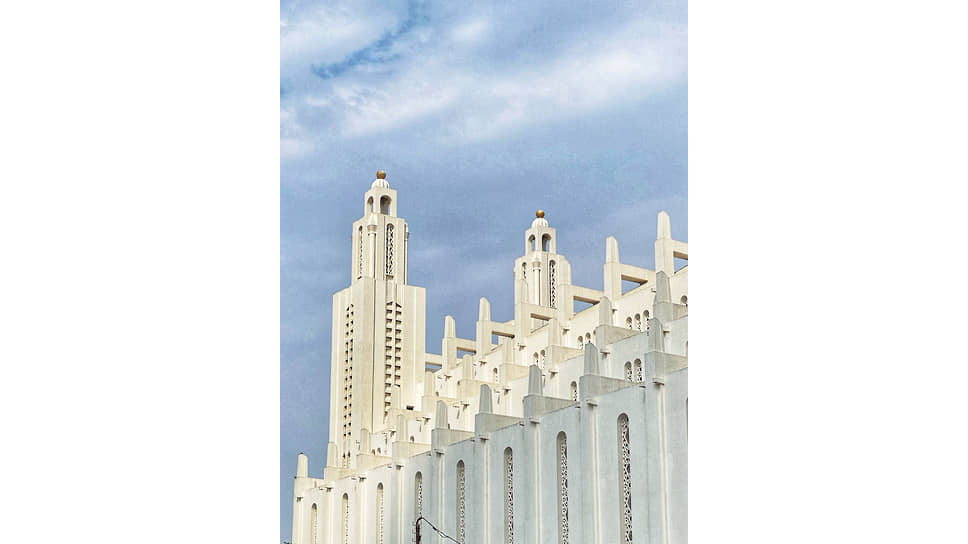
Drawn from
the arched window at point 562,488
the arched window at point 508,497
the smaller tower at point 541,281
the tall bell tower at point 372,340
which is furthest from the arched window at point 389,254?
the arched window at point 562,488

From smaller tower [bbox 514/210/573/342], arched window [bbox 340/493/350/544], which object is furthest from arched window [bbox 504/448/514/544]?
arched window [bbox 340/493/350/544]

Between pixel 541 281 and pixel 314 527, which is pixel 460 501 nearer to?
pixel 314 527

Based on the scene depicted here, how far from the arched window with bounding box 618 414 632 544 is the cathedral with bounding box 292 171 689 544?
12 millimetres

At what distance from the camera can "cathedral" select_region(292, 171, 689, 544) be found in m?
8.28

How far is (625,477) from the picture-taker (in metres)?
Answer: 8.43

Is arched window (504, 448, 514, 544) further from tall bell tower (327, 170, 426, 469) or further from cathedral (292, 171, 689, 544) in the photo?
tall bell tower (327, 170, 426, 469)

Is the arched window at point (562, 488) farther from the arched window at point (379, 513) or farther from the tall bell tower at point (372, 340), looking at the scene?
the tall bell tower at point (372, 340)

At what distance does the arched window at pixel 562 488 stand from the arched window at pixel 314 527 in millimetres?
4469

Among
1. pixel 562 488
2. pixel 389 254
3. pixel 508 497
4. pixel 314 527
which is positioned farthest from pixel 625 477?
pixel 389 254

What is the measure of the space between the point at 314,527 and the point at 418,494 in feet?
7.33

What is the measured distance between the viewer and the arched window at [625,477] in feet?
27.3
